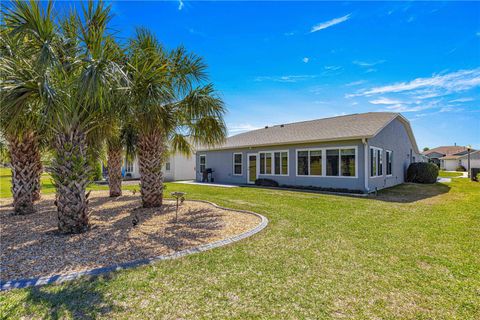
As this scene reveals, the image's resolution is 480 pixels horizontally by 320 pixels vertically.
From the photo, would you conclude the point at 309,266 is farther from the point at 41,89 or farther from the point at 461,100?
the point at 461,100

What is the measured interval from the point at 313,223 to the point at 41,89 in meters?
6.86

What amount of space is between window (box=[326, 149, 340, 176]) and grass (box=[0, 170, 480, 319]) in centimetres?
812

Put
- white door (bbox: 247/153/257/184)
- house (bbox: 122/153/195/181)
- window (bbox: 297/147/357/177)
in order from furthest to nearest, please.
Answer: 1. house (bbox: 122/153/195/181)
2. white door (bbox: 247/153/257/184)
3. window (bbox: 297/147/357/177)

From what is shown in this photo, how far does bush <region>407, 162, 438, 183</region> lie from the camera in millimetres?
18016

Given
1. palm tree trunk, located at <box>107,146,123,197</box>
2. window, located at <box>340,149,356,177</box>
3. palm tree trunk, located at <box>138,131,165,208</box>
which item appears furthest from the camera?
window, located at <box>340,149,356,177</box>

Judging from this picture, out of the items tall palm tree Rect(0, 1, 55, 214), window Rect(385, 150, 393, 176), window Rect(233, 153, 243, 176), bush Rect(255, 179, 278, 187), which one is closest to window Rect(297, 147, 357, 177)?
bush Rect(255, 179, 278, 187)

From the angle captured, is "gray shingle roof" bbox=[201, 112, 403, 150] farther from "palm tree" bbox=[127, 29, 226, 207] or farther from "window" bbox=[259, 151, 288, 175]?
"palm tree" bbox=[127, 29, 226, 207]

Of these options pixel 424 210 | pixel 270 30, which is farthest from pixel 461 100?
pixel 270 30

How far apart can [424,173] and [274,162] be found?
1173 cm

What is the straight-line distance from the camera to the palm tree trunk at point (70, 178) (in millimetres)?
5461

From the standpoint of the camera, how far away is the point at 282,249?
464cm

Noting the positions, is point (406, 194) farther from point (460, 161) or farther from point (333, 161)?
point (460, 161)

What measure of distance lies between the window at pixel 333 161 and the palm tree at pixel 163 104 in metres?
7.77

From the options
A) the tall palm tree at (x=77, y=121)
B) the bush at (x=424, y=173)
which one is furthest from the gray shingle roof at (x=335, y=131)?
the tall palm tree at (x=77, y=121)
